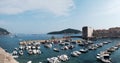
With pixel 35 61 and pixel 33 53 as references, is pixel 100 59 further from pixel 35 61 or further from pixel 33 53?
pixel 33 53

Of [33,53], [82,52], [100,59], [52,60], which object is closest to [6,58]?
[52,60]

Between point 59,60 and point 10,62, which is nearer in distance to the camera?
point 10,62

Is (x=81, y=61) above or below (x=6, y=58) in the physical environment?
below

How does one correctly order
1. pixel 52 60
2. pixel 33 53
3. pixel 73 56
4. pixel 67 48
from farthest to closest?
pixel 67 48, pixel 33 53, pixel 73 56, pixel 52 60

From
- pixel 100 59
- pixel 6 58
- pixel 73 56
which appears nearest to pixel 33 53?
pixel 73 56

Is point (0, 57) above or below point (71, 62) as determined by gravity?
above

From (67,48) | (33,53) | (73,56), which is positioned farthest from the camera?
(67,48)

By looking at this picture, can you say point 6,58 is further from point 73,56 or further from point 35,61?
point 73,56

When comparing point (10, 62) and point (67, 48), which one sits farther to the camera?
point (67, 48)

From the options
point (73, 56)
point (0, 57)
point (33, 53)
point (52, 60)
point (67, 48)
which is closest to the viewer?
point (0, 57)
